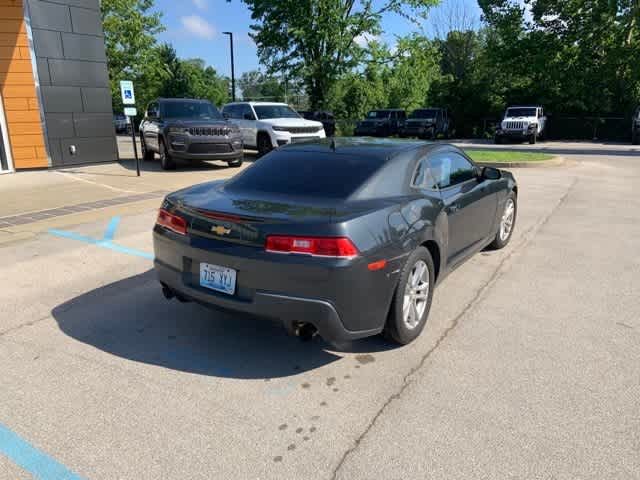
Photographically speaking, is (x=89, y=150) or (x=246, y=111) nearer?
(x=89, y=150)

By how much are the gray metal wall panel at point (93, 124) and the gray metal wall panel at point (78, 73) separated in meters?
0.82

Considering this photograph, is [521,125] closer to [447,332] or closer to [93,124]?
[93,124]

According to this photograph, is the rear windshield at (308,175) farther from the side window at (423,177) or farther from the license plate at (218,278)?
the license plate at (218,278)

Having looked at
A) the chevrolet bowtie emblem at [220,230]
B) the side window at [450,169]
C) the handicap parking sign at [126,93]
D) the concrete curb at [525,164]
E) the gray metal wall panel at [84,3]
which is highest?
the gray metal wall panel at [84,3]

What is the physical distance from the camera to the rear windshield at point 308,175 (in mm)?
3619

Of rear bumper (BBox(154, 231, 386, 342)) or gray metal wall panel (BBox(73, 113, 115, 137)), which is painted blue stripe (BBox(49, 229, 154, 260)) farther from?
gray metal wall panel (BBox(73, 113, 115, 137))

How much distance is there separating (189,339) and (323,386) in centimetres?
116

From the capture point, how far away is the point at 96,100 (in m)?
14.0

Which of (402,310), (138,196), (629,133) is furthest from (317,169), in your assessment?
(629,133)

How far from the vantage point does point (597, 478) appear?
90.4 inches

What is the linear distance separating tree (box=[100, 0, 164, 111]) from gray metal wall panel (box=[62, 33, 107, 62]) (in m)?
16.4

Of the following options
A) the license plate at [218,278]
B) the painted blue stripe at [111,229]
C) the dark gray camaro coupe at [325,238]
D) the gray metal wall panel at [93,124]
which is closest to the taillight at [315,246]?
the dark gray camaro coupe at [325,238]

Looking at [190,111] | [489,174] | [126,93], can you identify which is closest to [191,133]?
[190,111]

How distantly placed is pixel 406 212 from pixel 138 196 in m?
7.43
